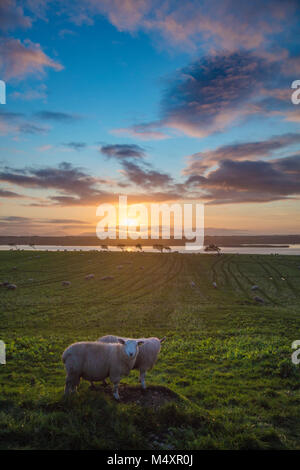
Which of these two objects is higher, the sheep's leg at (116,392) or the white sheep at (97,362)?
the white sheep at (97,362)

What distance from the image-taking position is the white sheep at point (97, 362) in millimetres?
8469

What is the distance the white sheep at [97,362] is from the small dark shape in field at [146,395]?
1.44 ft

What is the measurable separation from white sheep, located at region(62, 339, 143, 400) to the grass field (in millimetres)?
546

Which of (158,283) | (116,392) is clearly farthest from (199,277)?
(116,392)

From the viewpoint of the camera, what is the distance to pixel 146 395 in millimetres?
8742

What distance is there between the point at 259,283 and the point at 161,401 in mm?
45245

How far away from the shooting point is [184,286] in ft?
149

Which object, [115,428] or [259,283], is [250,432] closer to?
[115,428]

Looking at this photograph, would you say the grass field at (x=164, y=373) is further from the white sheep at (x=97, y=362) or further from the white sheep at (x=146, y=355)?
the white sheep at (x=146, y=355)

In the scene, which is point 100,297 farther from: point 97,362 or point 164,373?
point 97,362

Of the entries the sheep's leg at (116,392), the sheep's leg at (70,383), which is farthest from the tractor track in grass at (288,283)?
the sheep's leg at (70,383)

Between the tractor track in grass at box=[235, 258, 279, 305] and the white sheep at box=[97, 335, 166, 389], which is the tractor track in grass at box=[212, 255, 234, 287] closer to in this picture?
the tractor track in grass at box=[235, 258, 279, 305]

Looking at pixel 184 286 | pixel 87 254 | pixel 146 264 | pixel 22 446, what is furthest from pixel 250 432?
pixel 87 254

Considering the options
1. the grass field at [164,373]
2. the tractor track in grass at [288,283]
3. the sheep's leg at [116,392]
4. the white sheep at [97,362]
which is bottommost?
the tractor track in grass at [288,283]
